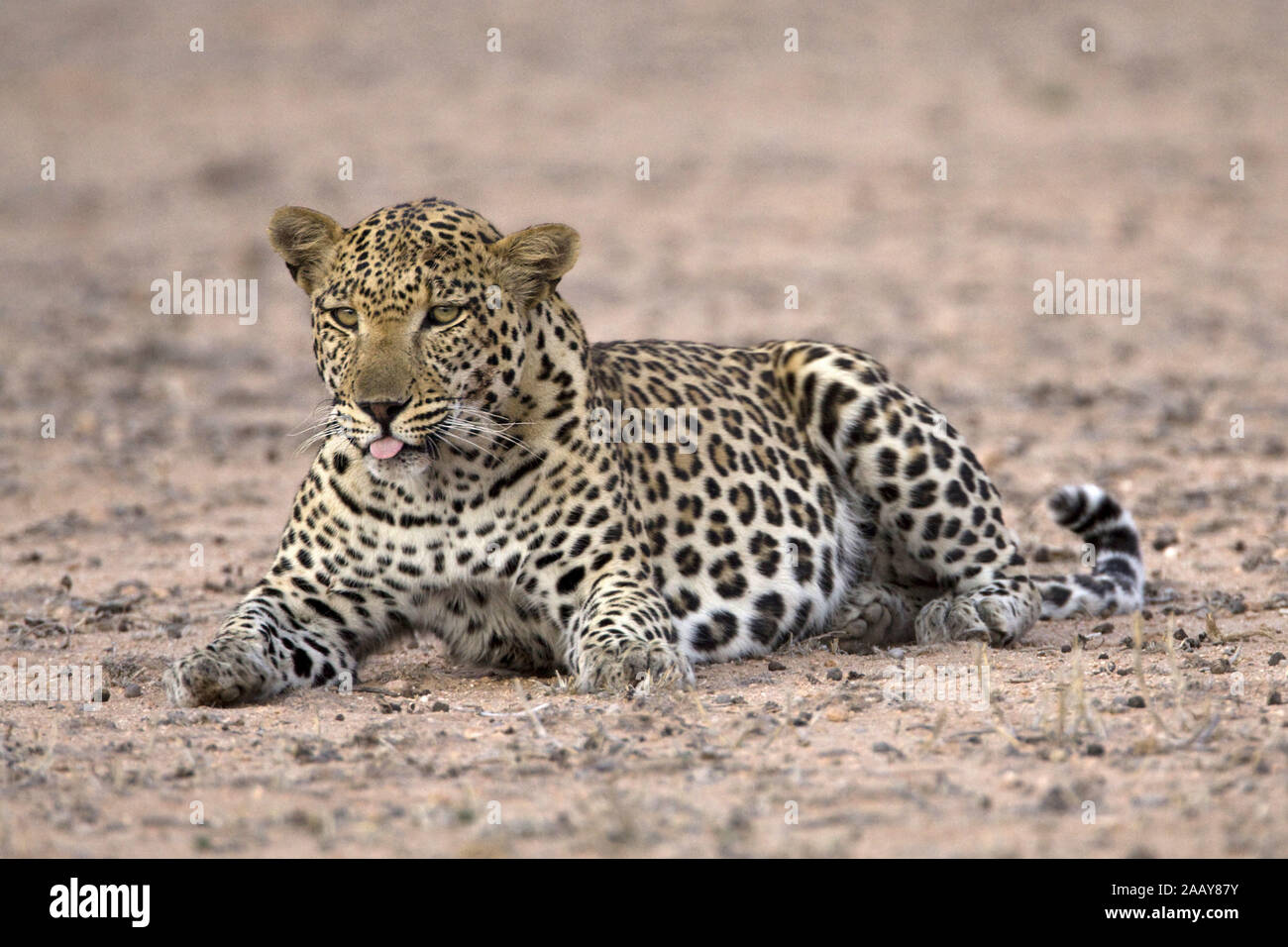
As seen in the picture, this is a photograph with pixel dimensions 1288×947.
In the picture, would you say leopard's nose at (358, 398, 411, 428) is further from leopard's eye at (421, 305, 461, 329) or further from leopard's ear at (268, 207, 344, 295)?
leopard's ear at (268, 207, 344, 295)

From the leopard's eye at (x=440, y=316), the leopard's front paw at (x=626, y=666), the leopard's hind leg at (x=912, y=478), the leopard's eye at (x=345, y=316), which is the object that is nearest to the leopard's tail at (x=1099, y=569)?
the leopard's hind leg at (x=912, y=478)

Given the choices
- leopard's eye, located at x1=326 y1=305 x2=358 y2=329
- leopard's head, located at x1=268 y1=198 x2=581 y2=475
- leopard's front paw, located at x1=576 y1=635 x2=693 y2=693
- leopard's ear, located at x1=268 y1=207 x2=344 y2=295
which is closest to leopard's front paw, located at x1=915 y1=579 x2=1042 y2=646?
leopard's front paw, located at x1=576 y1=635 x2=693 y2=693

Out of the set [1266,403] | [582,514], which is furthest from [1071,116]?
[582,514]

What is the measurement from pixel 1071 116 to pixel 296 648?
68.1ft

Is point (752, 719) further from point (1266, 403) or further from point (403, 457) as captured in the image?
point (1266, 403)

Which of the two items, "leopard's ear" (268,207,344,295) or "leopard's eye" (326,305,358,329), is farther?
"leopard's ear" (268,207,344,295)

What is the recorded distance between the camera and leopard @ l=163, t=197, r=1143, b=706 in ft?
21.0

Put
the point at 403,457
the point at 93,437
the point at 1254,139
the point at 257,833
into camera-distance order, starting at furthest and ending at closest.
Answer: the point at 1254,139
the point at 93,437
the point at 403,457
the point at 257,833

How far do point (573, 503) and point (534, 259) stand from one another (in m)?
0.95

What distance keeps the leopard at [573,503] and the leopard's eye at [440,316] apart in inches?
0.4

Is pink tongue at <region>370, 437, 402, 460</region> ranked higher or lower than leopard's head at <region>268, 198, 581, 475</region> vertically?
lower

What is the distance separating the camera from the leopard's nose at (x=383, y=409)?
618 cm
